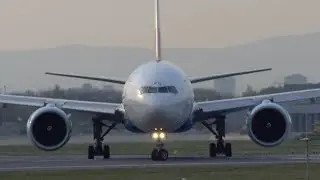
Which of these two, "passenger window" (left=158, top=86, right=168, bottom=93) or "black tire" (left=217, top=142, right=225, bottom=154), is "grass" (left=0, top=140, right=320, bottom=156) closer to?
"black tire" (left=217, top=142, right=225, bottom=154)

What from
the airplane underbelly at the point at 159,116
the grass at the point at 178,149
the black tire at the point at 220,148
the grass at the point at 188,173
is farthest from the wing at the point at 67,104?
the grass at the point at 188,173

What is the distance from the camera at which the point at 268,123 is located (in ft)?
125

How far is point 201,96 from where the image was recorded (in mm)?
61875

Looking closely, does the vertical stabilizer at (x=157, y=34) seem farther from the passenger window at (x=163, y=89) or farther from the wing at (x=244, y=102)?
the passenger window at (x=163, y=89)

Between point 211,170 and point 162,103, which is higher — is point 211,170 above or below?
below

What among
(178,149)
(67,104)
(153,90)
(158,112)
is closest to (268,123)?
(158,112)

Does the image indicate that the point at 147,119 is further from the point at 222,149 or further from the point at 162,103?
the point at 222,149

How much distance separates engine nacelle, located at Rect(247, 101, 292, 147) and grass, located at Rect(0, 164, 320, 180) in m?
5.95

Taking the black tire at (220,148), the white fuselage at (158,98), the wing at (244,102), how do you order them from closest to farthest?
1. the white fuselage at (158,98)
2. the wing at (244,102)
3. the black tire at (220,148)

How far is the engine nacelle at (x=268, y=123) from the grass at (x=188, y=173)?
19.5 ft

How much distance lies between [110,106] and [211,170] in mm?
11677

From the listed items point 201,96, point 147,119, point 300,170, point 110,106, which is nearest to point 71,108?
point 110,106

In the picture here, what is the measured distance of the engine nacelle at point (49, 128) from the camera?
124 feet

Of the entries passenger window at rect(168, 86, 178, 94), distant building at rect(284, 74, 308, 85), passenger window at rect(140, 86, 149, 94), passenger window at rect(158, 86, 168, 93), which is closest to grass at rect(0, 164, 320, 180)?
passenger window at rect(158, 86, 168, 93)
